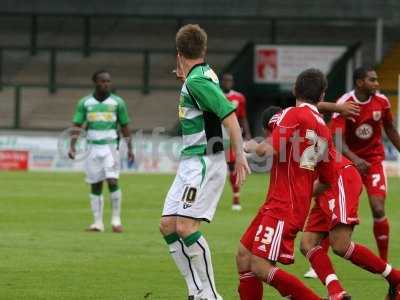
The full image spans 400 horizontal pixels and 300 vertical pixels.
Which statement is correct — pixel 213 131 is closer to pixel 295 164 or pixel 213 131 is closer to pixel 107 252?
pixel 295 164

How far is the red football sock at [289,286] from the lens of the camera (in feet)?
29.2

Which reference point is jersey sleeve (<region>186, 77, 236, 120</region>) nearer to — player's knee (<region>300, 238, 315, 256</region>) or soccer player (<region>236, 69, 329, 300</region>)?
soccer player (<region>236, 69, 329, 300</region>)

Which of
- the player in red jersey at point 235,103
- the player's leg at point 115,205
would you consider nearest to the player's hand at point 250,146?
the player's leg at point 115,205

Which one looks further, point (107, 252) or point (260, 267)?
point (107, 252)

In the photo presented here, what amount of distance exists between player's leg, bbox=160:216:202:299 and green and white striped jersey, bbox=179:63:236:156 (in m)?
0.59

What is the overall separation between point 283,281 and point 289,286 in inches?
2.3

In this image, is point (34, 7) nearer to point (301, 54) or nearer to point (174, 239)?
point (301, 54)

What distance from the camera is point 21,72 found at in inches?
1718

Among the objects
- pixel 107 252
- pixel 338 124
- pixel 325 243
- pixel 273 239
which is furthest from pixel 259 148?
pixel 107 252

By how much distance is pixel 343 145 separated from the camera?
12.3 meters

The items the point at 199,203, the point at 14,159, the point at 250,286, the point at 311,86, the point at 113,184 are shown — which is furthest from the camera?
the point at 14,159

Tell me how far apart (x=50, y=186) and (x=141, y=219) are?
8218 millimetres

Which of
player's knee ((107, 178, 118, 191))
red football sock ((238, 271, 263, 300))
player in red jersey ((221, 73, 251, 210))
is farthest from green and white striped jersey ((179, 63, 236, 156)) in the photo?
player in red jersey ((221, 73, 251, 210))

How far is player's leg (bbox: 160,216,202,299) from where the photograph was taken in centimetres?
979
